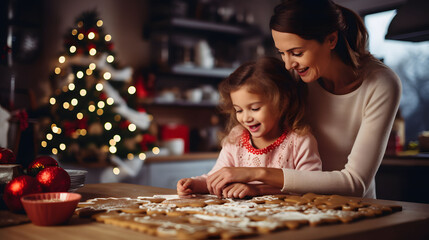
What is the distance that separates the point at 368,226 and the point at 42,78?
10.9 ft

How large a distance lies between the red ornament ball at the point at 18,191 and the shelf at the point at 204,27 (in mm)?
3126

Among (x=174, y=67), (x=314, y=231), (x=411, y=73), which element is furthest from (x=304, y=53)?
(x=411, y=73)

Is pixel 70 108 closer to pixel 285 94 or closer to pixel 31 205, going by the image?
pixel 285 94

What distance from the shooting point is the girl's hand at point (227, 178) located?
4.05 ft

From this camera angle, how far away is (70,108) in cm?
332

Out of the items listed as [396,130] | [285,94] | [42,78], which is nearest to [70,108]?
[42,78]

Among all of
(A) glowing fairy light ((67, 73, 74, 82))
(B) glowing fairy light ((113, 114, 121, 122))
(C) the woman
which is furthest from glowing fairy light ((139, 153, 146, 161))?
(C) the woman

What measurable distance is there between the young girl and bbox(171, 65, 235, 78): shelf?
7.96 ft

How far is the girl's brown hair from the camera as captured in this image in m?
1.57

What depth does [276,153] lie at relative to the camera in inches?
61.5

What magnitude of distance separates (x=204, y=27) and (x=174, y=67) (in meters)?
0.57

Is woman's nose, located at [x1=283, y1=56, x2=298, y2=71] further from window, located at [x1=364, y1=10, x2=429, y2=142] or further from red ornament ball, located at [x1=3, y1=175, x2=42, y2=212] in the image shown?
window, located at [x1=364, y1=10, x2=429, y2=142]

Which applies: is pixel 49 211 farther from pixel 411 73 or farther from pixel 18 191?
pixel 411 73

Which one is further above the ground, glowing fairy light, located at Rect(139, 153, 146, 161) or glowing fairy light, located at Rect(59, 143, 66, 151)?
glowing fairy light, located at Rect(59, 143, 66, 151)
